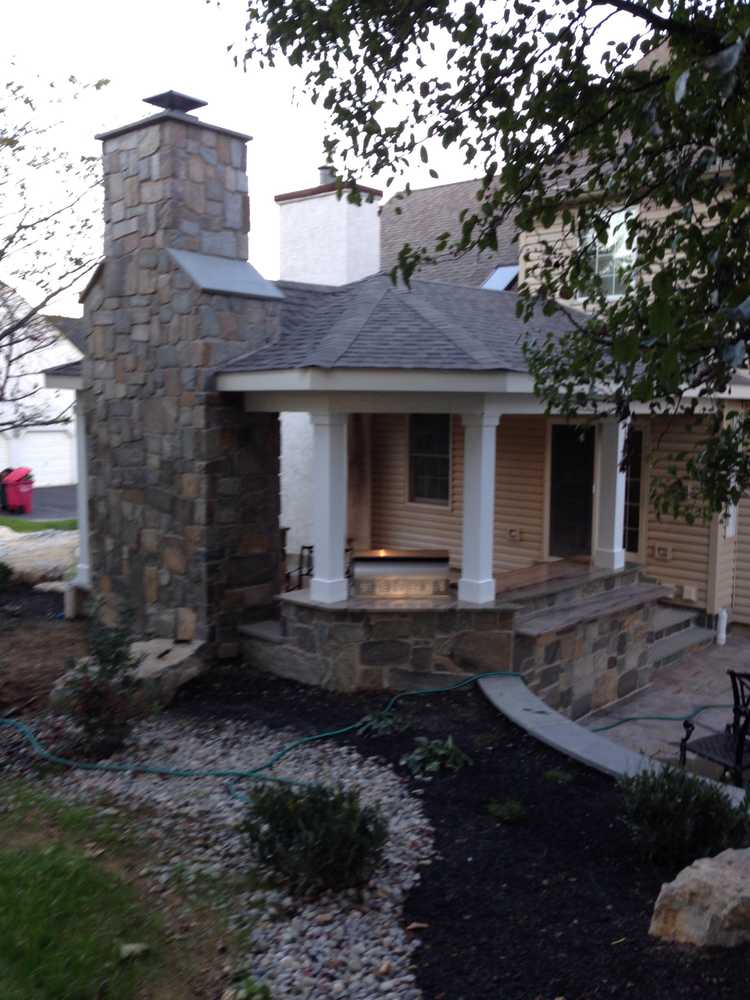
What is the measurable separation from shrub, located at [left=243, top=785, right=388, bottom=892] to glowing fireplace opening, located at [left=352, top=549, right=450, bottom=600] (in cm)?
342

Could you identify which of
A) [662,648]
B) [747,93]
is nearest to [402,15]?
[747,93]

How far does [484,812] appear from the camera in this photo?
5.22 meters

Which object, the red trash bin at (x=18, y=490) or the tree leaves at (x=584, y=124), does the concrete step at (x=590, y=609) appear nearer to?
the tree leaves at (x=584, y=124)

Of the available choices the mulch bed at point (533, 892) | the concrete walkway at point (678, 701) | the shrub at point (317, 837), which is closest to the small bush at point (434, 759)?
the mulch bed at point (533, 892)

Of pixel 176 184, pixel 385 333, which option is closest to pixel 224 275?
pixel 176 184

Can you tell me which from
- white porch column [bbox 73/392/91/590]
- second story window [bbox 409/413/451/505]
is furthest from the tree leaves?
second story window [bbox 409/413/451/505]

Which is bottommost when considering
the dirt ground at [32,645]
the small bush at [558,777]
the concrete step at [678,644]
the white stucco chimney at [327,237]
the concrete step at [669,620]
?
the concrete step at [678,644]

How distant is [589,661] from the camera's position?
9000 millimetres

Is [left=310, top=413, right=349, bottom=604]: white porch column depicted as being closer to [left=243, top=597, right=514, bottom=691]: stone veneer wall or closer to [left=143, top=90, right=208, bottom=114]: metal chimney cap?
[left=243, top=597, right=514, bottom=691]: stone veneer wall

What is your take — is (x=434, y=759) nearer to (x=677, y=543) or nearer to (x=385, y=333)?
(x=385, y=333)

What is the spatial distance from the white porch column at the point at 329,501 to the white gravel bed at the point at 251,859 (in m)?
1.49

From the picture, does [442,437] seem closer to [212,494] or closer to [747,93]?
[212,494]

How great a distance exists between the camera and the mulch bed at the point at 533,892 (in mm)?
3525

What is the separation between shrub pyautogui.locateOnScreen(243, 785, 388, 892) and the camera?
4.14 m
